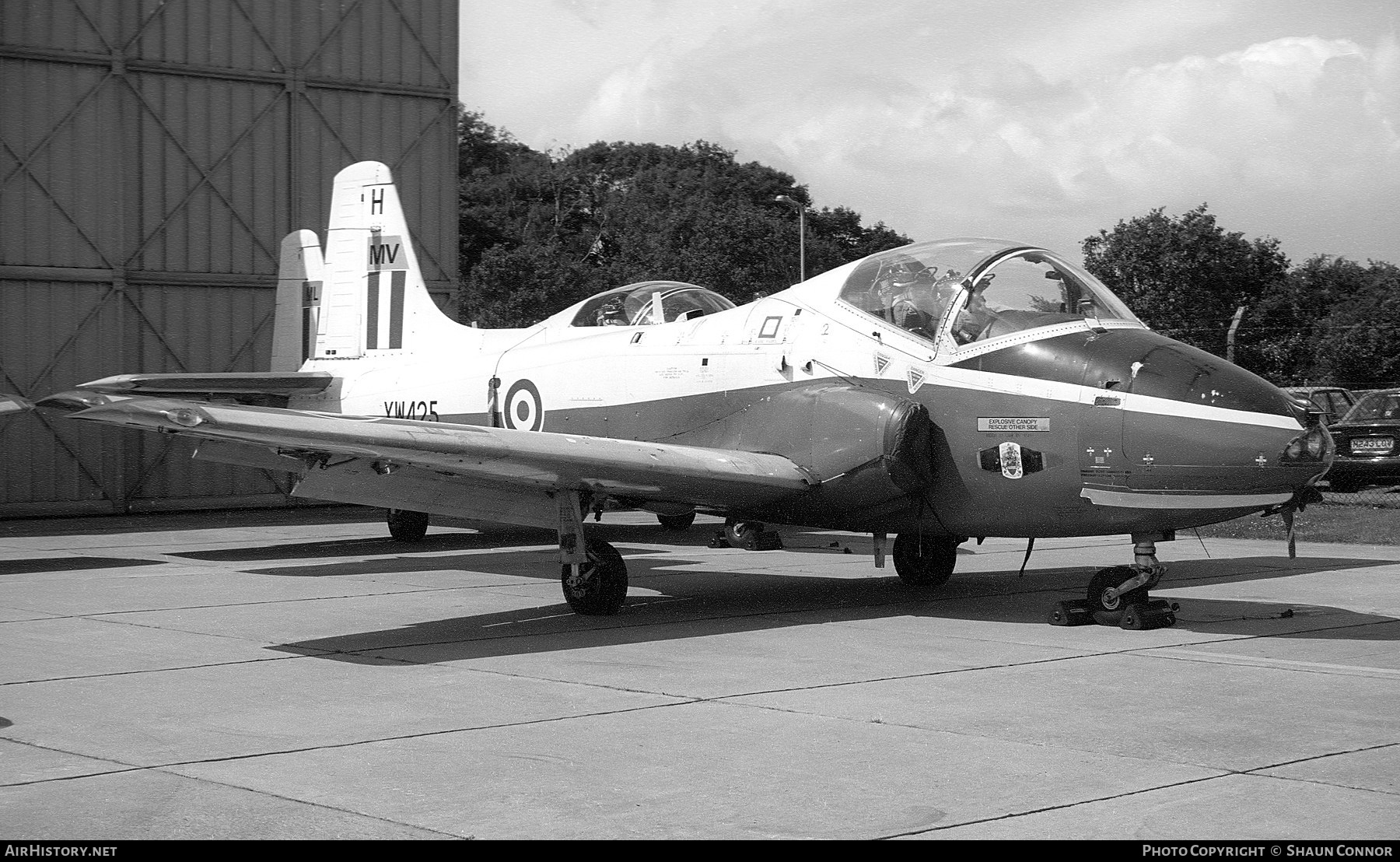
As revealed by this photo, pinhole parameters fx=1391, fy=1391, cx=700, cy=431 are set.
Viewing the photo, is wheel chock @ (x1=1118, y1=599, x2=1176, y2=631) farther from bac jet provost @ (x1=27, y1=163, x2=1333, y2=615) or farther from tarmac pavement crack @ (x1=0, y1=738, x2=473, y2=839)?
tarmac pavement crack @ (x1=0, y1=738, x2=473, y2=839)

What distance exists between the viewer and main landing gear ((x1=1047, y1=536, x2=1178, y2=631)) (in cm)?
923

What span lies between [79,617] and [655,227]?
52.2m

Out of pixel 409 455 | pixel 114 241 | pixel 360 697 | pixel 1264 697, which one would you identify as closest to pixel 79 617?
pixel 409 455

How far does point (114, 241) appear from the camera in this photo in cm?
2202

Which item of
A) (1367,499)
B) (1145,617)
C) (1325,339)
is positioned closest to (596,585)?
(1145,617)

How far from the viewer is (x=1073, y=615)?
31.4 ft

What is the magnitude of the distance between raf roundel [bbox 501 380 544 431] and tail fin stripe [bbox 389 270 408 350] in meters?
3.42

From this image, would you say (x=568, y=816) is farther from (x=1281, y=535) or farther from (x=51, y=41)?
(x=51, y=41)

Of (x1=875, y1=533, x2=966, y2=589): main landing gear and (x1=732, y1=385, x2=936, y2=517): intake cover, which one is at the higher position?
(x1=732, y1=385, x2=936, y2=517): intake cover

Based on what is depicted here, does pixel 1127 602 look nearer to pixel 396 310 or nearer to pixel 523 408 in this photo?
pixel 523 408

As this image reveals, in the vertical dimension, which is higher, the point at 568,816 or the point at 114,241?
the point at 114,241

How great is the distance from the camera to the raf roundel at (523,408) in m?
12.3

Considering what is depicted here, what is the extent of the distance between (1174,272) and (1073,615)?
33200 mm

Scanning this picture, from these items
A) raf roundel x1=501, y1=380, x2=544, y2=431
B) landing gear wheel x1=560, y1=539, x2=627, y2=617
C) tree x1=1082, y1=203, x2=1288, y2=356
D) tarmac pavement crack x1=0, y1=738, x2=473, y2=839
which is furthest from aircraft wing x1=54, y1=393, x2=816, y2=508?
tree x1=1082, y1=203, x2=1288, y2=356
